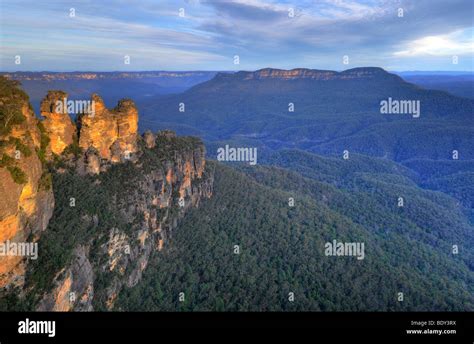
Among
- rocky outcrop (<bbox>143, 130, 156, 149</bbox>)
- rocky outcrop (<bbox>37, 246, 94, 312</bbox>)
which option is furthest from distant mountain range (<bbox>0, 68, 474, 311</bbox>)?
rocky outcrop (<bbox>143, 130, 156, 149</bbox>)

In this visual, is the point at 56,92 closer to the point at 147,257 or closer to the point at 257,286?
the point at 147,257

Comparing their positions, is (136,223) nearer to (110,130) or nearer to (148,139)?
(110,130)

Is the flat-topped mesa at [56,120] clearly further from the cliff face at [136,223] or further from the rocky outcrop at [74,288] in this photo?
the rocky outcrop at [74,288]

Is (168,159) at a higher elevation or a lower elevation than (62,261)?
higher

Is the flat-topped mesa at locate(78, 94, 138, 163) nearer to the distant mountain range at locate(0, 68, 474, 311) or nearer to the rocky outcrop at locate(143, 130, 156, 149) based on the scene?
the distant mountain range at locate(0, 68, 474, 311)
